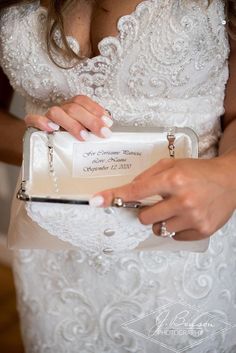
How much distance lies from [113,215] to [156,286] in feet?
0.74

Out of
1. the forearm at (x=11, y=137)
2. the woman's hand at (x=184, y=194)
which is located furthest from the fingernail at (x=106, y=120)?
the forearm at (x=11, y=137)

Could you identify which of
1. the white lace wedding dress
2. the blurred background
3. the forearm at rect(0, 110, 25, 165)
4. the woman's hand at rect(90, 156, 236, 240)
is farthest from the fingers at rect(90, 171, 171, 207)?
the blurred background

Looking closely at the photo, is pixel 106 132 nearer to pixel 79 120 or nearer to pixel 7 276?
pixel 79 120

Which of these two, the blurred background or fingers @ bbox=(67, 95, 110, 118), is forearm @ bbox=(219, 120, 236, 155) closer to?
fingers @ bbox=(67, 95, 110, 118)

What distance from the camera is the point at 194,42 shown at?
89 cm

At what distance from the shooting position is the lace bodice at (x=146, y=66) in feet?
2.88

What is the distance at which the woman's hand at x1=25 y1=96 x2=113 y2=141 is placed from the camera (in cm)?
→ 77

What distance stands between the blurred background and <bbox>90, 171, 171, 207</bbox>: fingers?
1.24m

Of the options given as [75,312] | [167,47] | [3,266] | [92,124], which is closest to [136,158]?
[92,124]

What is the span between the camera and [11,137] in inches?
44.1

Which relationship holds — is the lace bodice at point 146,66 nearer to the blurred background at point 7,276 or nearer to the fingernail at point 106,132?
the fingernail at point 106,132

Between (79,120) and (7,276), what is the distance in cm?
151

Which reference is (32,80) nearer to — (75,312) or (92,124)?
(92,124)

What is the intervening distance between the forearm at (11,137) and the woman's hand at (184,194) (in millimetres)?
483
